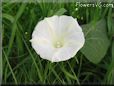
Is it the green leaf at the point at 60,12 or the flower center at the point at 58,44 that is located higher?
the green leaf at the point at 60,12

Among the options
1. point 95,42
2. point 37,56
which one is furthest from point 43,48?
point 95,42

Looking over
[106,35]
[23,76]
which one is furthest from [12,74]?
[106,35]

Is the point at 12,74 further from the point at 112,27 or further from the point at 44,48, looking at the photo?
the point at 112,27

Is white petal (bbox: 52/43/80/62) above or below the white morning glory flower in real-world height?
below
